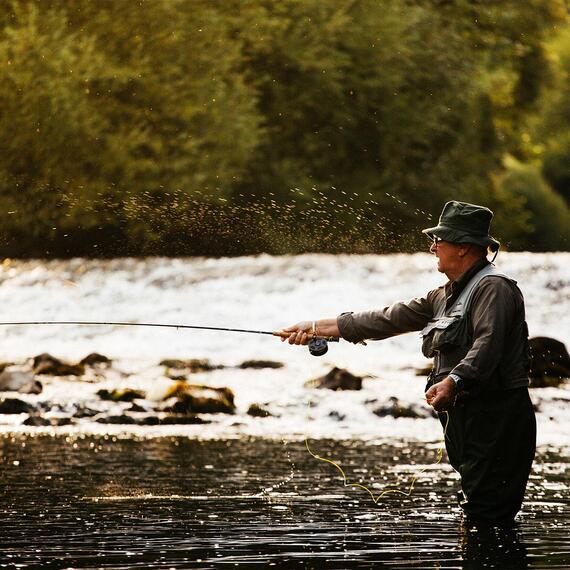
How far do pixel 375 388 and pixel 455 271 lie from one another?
8.40 meters

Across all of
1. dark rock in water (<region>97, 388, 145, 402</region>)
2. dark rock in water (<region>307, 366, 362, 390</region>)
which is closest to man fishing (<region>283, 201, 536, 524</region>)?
dark rock in water (<region>97, 388, 145, 402</region>)

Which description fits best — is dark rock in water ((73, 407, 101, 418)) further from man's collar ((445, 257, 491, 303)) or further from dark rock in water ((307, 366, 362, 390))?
man's collar ((445, 257, 491, 303))

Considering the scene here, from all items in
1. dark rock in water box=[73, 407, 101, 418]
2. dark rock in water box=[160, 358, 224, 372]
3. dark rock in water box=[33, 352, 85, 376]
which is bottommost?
dark rock in water box=[73, 407, 101, 418]

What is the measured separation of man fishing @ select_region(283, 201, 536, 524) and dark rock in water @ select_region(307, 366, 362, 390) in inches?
317

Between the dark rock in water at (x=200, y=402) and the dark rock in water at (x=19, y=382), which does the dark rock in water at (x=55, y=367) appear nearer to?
the dark rock in water at (x=19, y=382)

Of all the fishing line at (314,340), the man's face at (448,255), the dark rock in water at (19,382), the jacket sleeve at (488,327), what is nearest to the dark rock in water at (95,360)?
the dark rock in water at (19,382)

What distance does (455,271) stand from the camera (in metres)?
5.39

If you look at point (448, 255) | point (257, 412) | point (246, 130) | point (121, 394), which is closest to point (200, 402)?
point (257, 412)

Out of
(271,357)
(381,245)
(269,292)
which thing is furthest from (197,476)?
(381,245)

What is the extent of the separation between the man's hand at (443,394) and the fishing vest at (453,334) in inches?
8.6

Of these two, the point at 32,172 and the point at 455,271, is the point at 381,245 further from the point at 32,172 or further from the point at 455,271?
the point at 455,271

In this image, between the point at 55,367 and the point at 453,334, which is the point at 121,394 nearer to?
the point at 55,367

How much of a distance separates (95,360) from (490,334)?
11129 mm

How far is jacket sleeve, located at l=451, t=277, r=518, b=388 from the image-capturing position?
16.7 feet
